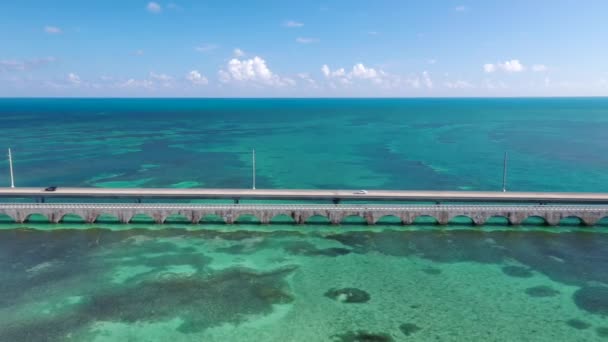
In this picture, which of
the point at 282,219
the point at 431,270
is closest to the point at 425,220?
the point at 431,270

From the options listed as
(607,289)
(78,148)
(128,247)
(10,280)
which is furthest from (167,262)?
(78,148)

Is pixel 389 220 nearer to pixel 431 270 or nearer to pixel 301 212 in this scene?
pixel 301 212

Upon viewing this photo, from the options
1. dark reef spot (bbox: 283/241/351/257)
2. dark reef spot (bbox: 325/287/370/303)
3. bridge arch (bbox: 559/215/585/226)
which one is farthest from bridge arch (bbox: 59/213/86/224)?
bridge arch (bbox: 559/215/585/226)

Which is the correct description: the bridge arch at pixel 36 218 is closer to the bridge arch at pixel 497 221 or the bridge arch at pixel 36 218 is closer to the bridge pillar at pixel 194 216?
the bridge pillar at pixel 194 216

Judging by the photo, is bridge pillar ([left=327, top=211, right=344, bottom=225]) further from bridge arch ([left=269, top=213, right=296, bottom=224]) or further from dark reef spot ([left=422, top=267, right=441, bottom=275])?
dark reef spot ([left=422, top=267, right=441, bottom=275])

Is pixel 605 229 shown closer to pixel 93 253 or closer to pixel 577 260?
pixel 577 260
